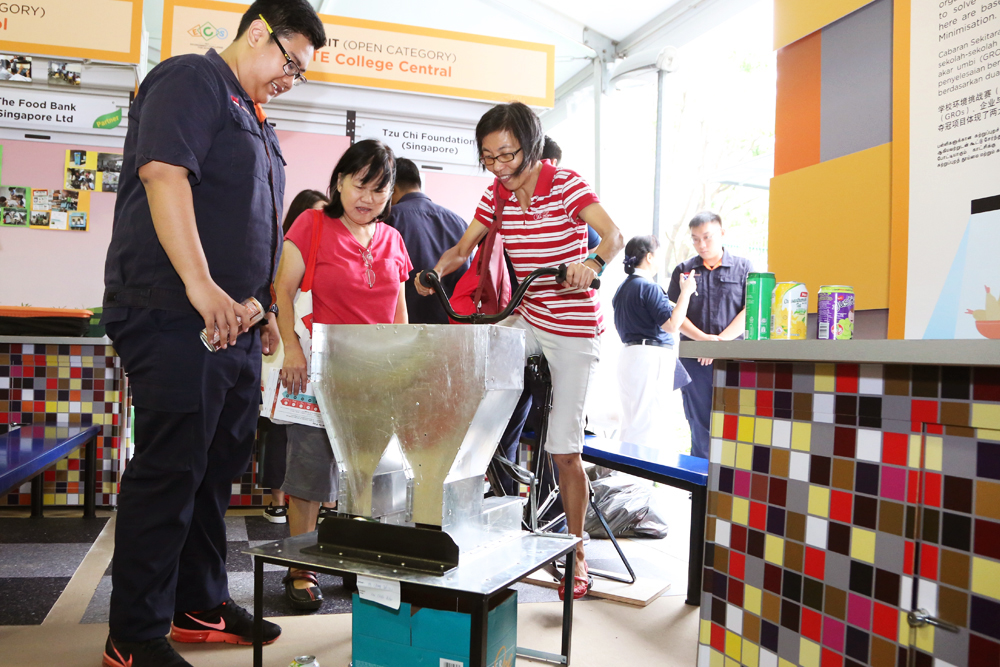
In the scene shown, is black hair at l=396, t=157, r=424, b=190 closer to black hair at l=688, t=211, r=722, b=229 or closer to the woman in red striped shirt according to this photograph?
the woman in red striped shirt

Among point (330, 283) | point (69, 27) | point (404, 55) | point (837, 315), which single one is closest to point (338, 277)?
point (330, 283)

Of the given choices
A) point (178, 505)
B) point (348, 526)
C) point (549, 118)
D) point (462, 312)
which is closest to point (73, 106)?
point (462, 312)

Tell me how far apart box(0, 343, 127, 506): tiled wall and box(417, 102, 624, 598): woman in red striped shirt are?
6.85 feet

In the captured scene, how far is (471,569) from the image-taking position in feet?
4.42

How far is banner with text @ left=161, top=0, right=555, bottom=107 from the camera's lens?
3.58m

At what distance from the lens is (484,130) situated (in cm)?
209

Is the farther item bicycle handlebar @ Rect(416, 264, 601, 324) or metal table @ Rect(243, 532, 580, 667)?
bicycle handlebar @ Rect(416, 264, 601, 324)

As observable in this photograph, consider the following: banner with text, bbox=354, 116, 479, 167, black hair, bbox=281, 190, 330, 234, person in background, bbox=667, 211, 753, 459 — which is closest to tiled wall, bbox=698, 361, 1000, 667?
black hair, bbox=281, 190, 330, 234

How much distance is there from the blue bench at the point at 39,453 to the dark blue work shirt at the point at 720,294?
10.3 ft

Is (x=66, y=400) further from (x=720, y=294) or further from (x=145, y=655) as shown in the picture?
(x=720, y=294)

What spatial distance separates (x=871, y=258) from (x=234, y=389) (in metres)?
1.59

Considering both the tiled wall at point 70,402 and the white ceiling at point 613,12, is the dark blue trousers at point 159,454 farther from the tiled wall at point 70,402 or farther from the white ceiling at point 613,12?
the white ceiling at point 613,12

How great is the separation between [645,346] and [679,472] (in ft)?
5.81

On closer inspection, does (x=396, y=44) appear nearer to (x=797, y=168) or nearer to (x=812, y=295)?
(x=797, y=168)
